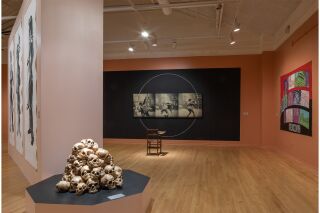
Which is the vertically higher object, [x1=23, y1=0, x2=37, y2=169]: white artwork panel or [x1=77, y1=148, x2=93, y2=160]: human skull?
[x1=23, y1=0, x2=37, y2=169]: white artwork panel

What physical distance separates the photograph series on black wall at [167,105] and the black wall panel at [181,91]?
163 millimetres

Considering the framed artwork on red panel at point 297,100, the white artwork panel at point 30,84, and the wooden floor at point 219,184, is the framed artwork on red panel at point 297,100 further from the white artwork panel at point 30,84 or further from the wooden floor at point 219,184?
the white artwork panel at point 30,84

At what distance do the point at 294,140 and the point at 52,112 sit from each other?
21.1 ft

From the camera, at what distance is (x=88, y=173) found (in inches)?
126

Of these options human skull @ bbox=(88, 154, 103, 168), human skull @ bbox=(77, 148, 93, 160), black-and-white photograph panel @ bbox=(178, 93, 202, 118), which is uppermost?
black-and-white photograph panel @ bbox=(178, 93, 202, 118)

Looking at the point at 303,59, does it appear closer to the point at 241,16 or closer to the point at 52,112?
the point at 241,16

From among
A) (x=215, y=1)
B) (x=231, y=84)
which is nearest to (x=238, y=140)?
(x=231, y=84)

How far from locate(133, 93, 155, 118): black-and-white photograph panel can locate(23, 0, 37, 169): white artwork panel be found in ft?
21.4

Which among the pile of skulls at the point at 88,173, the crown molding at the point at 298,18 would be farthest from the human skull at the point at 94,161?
the crown molding at the point at 298,18

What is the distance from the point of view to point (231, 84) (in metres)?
10.8

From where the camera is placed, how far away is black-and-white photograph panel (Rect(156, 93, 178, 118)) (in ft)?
36.8

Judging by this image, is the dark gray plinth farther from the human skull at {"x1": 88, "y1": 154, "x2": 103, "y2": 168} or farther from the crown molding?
the crown molding

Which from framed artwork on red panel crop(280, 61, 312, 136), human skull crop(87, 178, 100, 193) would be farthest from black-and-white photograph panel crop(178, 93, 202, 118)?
human skull crop(87, 178, 100, 193)

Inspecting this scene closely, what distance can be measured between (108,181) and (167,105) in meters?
8.16
